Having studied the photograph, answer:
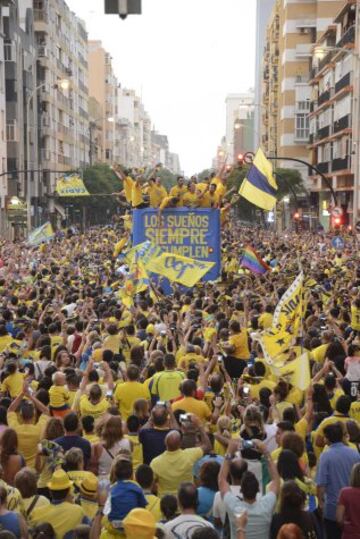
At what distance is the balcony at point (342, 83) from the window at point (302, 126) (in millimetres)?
23731

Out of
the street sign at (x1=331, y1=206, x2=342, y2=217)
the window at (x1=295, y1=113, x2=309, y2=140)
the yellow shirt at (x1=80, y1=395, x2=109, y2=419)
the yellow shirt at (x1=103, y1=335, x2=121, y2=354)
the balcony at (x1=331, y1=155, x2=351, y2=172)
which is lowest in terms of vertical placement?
the yellow shirt at (x1=80, y1=395, x2=109, y2=419)

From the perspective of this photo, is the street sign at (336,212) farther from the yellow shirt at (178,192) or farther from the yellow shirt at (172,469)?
the yellow shirt at (172,469)

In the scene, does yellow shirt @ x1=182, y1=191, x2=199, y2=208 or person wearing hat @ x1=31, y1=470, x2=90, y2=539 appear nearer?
person wearing hat @ x1=31, y1=470, x2=90, y2=539

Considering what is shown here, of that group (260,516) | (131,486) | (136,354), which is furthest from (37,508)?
(136,354)

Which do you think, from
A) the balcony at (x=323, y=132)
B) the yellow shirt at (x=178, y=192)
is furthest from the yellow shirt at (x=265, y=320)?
the balcony at (x=323, y=132)

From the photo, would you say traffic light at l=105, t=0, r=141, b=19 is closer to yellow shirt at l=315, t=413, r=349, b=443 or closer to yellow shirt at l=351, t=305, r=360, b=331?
yellow shirt at l=315, t=413, r=349, b=443

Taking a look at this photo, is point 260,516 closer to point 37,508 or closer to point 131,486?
Result: point 131,486

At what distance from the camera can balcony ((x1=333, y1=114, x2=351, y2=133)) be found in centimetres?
5452

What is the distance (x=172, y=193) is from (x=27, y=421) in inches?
715

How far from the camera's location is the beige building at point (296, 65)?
7875 centimetres

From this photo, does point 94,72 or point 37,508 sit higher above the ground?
point 94,72

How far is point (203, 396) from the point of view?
940 centimetres

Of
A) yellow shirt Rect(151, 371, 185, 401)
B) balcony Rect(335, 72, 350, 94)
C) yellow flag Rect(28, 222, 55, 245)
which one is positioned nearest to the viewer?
yellow shirt Rect(151, 371, 185, 401)

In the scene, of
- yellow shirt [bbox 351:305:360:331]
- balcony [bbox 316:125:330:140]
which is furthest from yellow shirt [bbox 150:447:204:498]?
balcony [bbox 316:125:330:140]
